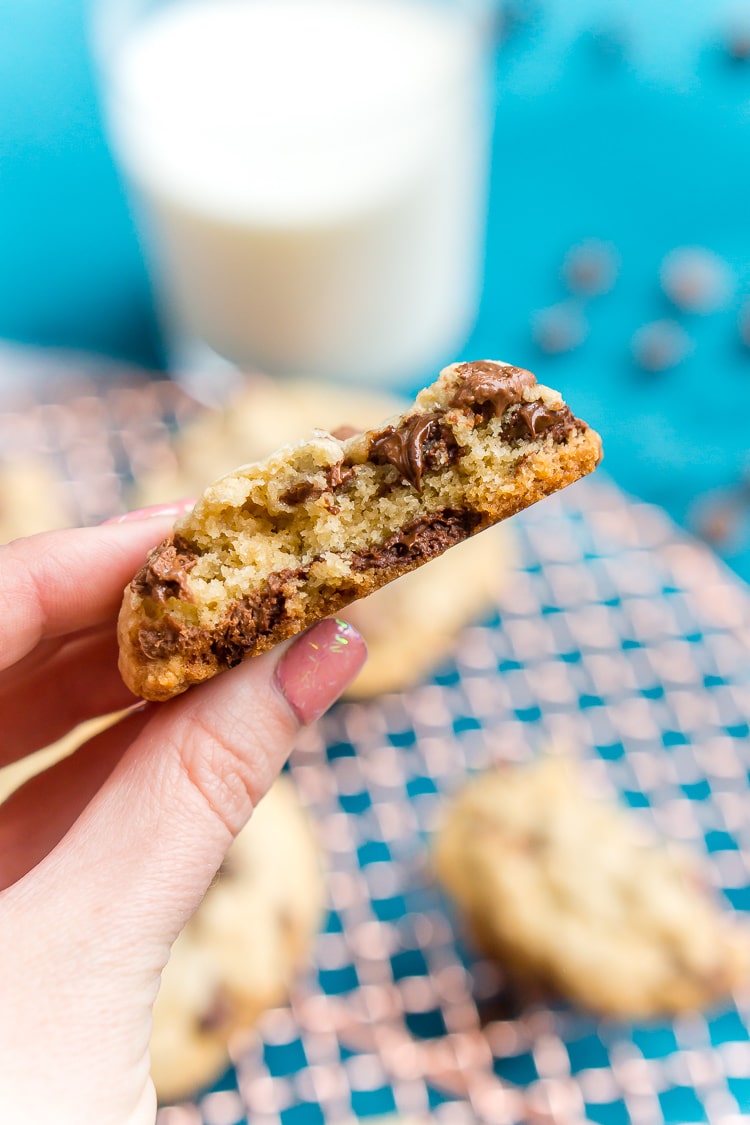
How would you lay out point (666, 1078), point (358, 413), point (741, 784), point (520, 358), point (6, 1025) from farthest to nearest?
point (520, 358) < point (358, 413) < point (741, 784) < point (666, 1078) < point (6, 1025)

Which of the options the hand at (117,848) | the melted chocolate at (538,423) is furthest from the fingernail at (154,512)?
the melted chocolate at (538,423)

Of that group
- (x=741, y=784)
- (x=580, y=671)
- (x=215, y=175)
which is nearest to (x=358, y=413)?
(x=215, y=175)

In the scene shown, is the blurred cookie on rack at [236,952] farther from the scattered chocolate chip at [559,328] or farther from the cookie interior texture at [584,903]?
the scattered chocolate chip at [559,328]

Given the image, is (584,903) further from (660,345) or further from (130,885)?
(660,345)

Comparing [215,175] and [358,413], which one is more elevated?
[215,175]

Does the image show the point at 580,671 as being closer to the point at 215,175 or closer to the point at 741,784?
the point at 741,784
